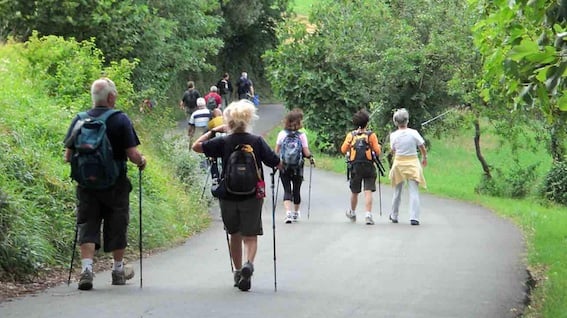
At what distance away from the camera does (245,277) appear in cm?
994

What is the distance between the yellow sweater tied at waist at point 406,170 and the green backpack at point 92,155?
27.6 feet

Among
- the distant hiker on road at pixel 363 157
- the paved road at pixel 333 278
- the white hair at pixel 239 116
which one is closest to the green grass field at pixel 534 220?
the paved road at pixel 333 278

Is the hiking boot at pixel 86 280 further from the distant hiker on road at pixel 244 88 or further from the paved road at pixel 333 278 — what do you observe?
the distant hiker on road at pixel 244 88

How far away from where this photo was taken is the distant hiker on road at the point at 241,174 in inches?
393

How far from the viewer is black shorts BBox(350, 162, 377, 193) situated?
17031 millimetres

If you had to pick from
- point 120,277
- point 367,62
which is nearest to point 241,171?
point 120,277

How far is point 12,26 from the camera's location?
22453 mm

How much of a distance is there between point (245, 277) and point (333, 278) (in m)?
1.50

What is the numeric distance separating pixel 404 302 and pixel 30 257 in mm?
3831

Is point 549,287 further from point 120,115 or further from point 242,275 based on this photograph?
point 120,115

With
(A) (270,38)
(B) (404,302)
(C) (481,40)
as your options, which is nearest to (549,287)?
(B) (404,302)

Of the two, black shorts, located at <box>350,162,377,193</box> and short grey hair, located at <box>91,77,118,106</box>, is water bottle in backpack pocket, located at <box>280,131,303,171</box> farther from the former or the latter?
short grey hair, located at <box>91,77,118,106</box>

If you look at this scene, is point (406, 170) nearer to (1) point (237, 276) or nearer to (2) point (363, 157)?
(2) point (363, 157)

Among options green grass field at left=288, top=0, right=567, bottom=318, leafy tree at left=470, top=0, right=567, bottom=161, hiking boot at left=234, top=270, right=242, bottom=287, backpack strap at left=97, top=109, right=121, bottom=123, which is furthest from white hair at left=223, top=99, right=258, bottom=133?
green grass field at left=288, top=0, right=567, bottom=318
